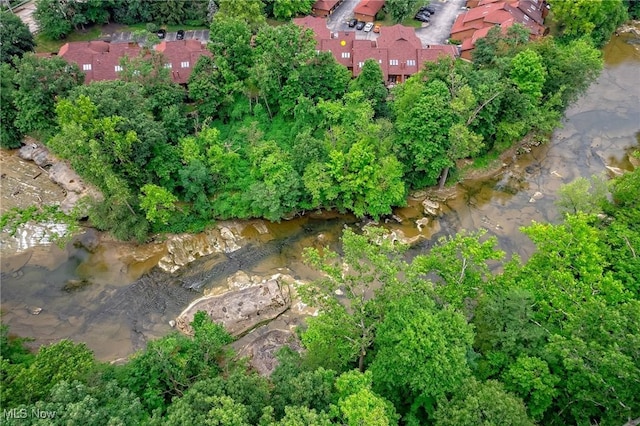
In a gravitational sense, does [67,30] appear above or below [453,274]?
above

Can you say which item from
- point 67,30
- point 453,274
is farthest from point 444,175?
point 67,30

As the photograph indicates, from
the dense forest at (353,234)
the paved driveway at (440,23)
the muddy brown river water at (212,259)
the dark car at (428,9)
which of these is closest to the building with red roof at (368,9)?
the dark car at (428,9)

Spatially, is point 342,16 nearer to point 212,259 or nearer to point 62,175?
point 212,259

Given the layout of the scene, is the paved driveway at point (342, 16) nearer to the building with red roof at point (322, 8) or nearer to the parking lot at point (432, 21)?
the parking lot at point (432, 21)

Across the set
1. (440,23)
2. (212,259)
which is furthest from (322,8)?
(212,259)

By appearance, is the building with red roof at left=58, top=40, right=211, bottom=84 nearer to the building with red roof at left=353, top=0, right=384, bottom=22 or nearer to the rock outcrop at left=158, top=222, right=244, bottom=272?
the rock outcrop at left=158, top=222, right=244, bottom=272

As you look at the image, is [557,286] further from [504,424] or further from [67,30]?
[67,30]
